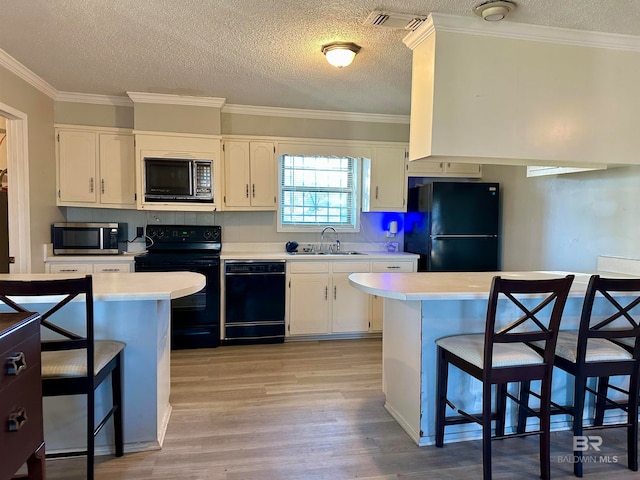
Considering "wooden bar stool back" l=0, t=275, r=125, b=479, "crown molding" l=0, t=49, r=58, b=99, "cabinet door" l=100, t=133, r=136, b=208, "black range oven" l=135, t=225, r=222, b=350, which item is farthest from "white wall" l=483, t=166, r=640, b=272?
"crown molding" l=0, t=49, r=58, b=99

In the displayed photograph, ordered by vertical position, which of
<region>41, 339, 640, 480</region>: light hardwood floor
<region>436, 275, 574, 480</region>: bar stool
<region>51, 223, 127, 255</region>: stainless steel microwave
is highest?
<region>51, 223, 127, 255</region>: stainless steel microwave

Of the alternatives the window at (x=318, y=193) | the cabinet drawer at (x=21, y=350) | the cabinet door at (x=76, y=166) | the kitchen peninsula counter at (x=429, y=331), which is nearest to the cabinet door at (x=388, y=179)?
the window at (x=318, y=193)

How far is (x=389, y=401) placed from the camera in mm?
2678

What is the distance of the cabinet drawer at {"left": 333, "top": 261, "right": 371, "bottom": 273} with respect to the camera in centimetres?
416

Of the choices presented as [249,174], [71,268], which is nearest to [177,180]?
[249,174]

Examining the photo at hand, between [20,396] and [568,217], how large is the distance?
3.79 m

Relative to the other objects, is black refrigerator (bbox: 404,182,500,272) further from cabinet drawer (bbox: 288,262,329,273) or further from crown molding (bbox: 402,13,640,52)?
Answer: crown molding (bbox: 402,13,640,52)

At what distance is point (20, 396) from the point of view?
120 cm

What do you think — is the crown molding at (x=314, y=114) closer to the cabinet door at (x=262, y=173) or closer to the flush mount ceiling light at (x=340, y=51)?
the cabinet door at (x=262, y=173)

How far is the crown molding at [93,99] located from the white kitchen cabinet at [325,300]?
7.72 ft

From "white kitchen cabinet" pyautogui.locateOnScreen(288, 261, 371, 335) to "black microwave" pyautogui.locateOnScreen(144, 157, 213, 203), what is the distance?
1182 millimetres

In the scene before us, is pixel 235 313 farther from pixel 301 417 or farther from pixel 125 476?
pixel 125 476

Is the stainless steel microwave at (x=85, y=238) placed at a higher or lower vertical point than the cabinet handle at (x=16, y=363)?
higher

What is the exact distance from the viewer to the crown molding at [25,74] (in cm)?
294
